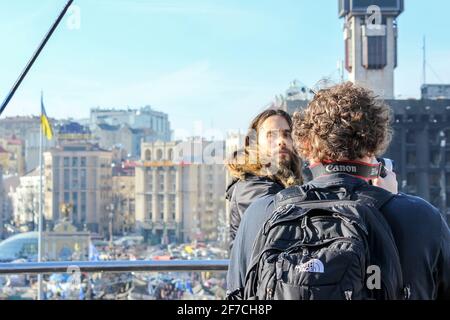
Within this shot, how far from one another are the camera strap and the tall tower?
42.9m

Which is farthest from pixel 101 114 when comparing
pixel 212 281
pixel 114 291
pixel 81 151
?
pixel 114 291

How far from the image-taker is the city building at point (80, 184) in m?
61.4

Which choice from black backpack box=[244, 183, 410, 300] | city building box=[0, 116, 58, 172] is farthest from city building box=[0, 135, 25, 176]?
black backpack box=[244, 183, 410, 300]

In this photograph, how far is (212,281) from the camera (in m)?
29.0

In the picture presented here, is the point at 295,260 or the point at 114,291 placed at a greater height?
the point at 295,260

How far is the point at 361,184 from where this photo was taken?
1.28 m

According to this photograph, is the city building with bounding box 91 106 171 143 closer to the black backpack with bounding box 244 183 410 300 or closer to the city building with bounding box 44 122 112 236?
the city building with bounding box 44 122 112 236

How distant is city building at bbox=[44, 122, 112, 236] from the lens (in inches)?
2418

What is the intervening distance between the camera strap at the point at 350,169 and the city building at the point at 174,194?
58794 millimetres

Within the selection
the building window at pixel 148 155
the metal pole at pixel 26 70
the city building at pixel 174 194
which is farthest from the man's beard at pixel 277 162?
the building window at pixel 148 155

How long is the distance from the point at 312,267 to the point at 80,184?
Result: 62.1 meters

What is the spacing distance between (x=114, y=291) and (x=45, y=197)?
54.1m
